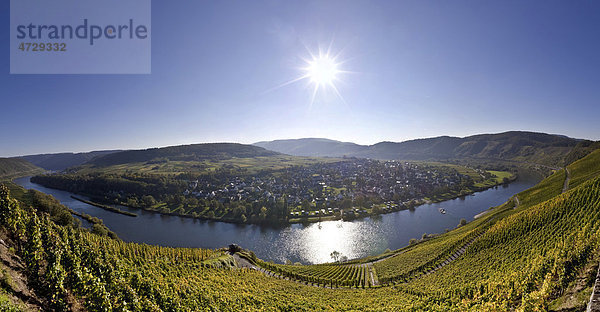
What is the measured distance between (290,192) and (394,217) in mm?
63015

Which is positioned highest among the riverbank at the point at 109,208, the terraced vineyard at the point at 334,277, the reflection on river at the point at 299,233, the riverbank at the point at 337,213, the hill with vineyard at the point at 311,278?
the hill with vineyard at the point at 311,278

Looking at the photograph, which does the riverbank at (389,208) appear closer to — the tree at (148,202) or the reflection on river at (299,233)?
the reflection on river at (299,233)

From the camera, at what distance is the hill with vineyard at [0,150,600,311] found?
10.1 meters

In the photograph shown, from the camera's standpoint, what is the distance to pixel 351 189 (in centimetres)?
14100

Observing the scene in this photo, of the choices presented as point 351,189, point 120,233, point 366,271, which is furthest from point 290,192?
point 366,271

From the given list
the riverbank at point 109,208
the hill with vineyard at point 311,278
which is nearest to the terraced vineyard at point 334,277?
the hill with vineyard at point 311,278

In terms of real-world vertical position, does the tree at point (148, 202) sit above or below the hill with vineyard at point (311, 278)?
below

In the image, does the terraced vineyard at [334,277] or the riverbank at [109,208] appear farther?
the riverbank at [109,208]

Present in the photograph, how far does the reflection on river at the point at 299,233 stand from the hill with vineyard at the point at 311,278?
1196 inches

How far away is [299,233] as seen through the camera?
82000 mm

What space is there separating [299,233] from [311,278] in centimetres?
5005

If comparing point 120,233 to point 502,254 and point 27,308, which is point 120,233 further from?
point 502,254

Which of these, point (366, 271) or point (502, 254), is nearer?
point (502, 254)

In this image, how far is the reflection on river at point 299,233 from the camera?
6981 centimetres
